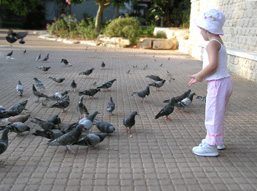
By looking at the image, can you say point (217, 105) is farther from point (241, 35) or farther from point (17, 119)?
point (241, 35)

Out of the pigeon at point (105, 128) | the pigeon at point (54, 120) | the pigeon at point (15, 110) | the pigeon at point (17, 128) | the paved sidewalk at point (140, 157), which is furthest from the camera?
the pigeon at point (15, 110)

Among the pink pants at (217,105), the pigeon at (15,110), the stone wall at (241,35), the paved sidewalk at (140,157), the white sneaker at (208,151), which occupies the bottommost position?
the paved sidewalk at (140,157)

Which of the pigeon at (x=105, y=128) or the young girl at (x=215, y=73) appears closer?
the young girl at (x=215, y=73)

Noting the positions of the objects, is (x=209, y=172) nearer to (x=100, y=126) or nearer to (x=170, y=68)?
(x=100, y=126)

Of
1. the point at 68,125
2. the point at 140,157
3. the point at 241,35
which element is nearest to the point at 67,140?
the point at 68,125

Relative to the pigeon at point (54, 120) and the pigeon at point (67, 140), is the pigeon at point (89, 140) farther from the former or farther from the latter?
the pigeon at point (54, 120)

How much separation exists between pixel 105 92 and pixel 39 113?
2.46 m

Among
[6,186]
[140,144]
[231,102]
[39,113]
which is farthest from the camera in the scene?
[231,102]

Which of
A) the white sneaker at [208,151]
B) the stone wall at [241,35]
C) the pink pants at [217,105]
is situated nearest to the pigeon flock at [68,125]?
the white sneaker at [208,151]

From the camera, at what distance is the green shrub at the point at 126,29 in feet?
65.9

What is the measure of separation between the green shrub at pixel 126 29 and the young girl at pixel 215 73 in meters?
16.6

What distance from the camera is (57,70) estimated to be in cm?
1166

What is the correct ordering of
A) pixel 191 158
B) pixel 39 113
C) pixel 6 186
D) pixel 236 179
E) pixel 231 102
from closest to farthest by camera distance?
pixel 6 186, pixel 236 179, pixel 191 158, pixel 39 113, pixel 231 102

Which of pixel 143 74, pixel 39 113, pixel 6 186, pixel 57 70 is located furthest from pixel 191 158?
pixel 57 70
